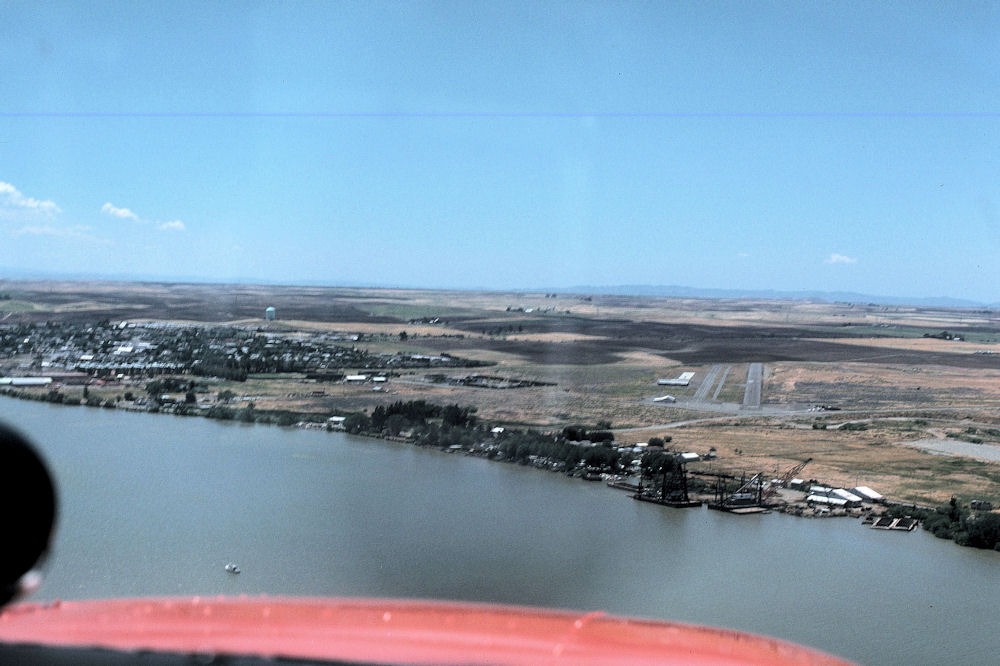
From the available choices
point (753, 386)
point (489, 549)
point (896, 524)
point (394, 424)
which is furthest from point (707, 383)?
point (489, 549)

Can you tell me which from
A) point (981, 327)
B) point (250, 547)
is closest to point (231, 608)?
point (250, 547)

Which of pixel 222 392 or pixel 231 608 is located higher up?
pixel 231 608

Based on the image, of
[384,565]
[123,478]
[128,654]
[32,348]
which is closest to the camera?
[128,654]

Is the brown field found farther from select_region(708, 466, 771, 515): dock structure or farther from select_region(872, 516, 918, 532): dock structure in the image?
select_region(872, 516, 918, 532): dock structure

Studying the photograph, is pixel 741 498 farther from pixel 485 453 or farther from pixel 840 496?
pixel 485 453

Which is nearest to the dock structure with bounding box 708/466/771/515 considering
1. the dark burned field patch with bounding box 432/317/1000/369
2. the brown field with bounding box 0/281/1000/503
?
the brown field with bounding box 0/281/1000/503

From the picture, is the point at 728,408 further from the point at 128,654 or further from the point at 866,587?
the point at 128,654

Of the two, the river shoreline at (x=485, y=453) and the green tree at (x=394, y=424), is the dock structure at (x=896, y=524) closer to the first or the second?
the river shoreline at (x=485, y=453)
